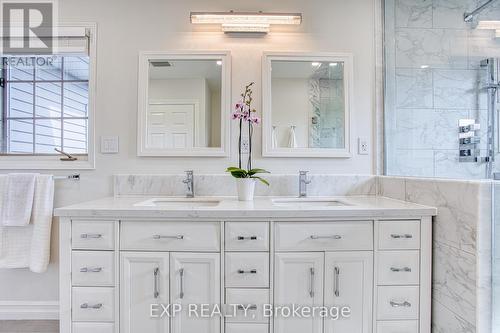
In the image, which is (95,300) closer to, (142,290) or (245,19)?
(142,290)

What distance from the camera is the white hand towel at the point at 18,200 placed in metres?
1.65

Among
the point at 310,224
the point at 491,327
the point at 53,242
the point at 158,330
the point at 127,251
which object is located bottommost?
the point at 158,330

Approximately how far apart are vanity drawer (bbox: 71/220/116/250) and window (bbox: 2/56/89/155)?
77 cm

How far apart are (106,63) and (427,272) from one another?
7.28ft

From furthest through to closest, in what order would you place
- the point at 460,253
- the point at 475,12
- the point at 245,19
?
the point at 245,19
the point at 475,12
the point at 460,253

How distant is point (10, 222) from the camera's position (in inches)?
64.8

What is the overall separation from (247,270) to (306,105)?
109 cm

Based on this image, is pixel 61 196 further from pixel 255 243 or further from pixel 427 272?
pixel 427 272

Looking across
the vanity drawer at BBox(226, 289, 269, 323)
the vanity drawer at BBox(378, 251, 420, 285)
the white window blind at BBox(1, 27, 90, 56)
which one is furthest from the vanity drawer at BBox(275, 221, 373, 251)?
the white window blind at BBox(1, 27, 90, 56)

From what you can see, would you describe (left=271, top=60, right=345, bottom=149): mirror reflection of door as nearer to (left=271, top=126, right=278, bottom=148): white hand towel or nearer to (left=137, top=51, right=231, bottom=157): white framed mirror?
(left=271, top=126, right=278, bottom=148): white hand towel

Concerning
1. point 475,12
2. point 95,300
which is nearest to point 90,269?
point 95,300

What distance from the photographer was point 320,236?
4.15ft

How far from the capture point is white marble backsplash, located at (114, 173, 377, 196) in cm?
176

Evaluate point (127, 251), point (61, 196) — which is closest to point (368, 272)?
point (127, 251)
